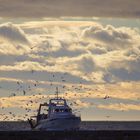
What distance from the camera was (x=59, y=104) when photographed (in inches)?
5034

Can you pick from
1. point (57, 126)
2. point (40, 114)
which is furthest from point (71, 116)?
point (40, 114)

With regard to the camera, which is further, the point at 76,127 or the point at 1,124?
the point at 1,124

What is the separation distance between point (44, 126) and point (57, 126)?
84.3 inches
